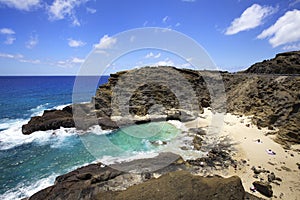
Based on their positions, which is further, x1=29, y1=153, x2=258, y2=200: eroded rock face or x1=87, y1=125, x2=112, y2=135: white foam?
x1=87, y1=125, x2=112, y2=135: white foam

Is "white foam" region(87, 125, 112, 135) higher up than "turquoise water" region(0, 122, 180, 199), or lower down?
higher up

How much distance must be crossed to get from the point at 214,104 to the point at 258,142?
1264 cm

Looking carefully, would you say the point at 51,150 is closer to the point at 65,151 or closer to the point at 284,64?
the point at 65,151

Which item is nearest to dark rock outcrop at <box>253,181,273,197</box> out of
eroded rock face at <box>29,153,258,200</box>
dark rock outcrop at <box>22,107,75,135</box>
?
eroded rock face at <box>29,153,258,200</box>

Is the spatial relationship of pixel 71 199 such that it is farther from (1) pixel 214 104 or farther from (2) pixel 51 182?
(1) pixel 214 104

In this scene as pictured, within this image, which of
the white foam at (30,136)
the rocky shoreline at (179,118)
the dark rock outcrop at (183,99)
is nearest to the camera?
the rocky shoreline at (179,118)

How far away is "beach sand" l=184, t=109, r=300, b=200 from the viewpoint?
8.85 meters

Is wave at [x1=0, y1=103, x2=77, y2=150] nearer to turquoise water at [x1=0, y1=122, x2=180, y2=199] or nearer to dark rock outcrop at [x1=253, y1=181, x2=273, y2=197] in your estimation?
turquoise water at [x1=0, y1=122, x2=180, y2=199]

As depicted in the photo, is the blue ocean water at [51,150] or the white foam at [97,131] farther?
the white foam at [97,131]

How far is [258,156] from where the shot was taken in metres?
11.9

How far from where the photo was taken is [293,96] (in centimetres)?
1563

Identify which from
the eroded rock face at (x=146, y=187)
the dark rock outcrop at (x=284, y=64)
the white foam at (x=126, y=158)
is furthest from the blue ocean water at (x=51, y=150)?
the dark rock outcrop at (x=284, y=64)

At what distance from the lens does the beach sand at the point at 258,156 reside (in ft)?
29.0

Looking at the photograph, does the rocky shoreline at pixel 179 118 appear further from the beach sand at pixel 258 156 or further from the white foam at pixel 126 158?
the white foam at pixel 126 158
